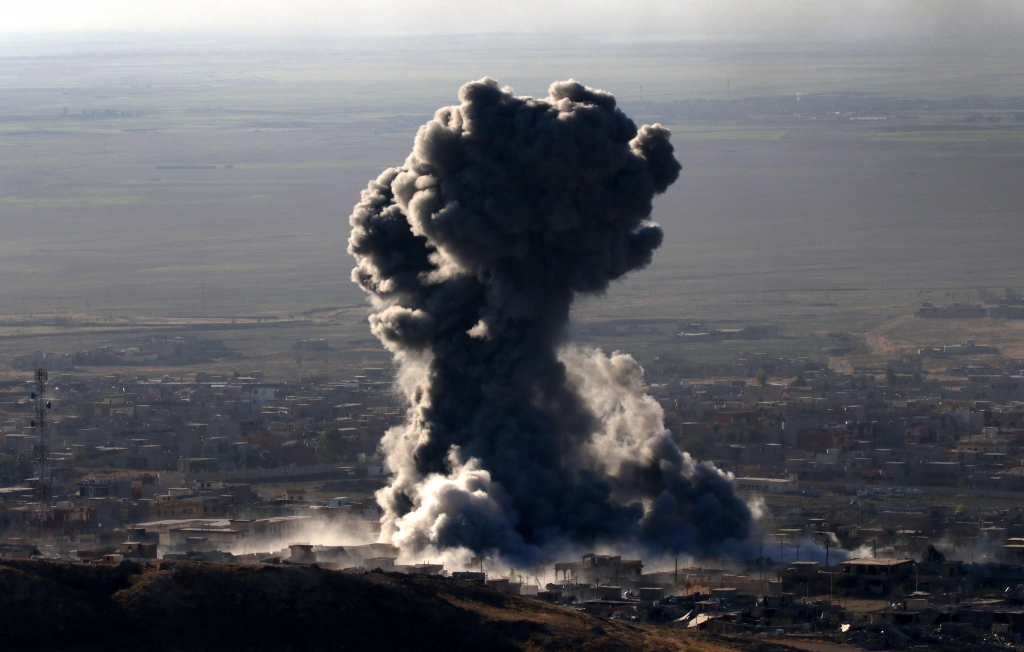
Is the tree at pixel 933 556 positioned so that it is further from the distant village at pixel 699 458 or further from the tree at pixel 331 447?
the tree at pixel 331 447

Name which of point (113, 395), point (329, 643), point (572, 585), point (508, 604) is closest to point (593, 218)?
point (572, 585)

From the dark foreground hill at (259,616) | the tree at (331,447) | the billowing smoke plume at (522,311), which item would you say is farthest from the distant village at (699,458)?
the dark foreground hill at (259,616)

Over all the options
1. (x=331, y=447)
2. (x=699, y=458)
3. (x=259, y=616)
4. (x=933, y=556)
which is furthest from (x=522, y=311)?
(x=331, y=447)

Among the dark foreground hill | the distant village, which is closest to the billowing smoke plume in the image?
the distant village

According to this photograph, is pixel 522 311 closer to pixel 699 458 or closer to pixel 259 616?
pixel 259 616

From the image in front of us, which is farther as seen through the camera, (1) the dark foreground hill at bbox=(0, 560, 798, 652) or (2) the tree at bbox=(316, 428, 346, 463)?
(2) the tree at bbox=(316, 428, 346, 463)

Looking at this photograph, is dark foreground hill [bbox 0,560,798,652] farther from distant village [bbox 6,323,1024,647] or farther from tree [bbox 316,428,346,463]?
tree [bbox 316,428,346,463]
